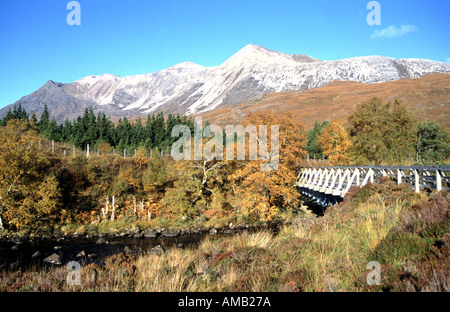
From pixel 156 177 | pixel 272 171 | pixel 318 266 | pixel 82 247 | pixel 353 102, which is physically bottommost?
pixel 82 247

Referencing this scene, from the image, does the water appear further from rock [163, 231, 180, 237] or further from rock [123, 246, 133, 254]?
rock [163, 231, 180, 237]

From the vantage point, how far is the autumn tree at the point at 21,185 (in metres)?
21.0

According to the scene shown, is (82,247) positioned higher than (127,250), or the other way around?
(127,250)

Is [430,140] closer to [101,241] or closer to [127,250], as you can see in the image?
[127,250]

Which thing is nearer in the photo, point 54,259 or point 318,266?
point 318,266

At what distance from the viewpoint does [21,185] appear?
2105 cm

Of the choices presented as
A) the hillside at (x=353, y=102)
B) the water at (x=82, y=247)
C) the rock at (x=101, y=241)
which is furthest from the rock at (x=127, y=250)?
the hillside at (x=353, y=102)

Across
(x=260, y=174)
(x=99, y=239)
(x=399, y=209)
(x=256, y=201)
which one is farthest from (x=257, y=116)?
(x=399, y=209)

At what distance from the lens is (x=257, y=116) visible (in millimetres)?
27531

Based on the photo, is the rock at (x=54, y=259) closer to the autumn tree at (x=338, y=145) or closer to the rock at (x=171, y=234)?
the rock at (x=171, y=234)


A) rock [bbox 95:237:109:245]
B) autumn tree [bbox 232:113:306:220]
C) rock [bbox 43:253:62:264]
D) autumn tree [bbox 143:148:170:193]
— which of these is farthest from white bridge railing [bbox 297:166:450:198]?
rock [bbox 95:237:109:245]

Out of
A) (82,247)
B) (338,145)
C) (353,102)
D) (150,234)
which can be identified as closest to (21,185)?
(82,247)
